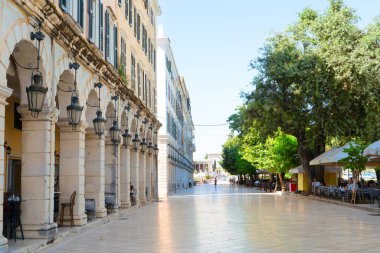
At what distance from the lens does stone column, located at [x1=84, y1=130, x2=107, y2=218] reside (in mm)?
17828

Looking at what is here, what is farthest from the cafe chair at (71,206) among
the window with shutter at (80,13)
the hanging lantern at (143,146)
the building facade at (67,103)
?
the hanging lantern at (143,146)

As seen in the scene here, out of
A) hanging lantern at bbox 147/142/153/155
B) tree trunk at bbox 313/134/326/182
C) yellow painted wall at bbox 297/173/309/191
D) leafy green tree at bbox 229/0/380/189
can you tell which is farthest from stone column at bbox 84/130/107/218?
yellow painted wall at bbox 297/173/309/191

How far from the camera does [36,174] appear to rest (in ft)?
39.9

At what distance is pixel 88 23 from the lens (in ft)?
54.8

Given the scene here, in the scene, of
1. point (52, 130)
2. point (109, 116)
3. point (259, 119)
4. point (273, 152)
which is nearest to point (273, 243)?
point (52, 130)

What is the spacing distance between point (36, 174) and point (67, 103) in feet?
11.8

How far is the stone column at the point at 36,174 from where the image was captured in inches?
474

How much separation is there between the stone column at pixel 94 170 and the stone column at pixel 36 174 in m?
5.45

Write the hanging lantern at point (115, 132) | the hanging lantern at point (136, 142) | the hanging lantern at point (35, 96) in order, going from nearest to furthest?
the hanging lantern at point (35, 96), the hanging lantern at point (115, 132), the hanging lantern at point (136, 142)

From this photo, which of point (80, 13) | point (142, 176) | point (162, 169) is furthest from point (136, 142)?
point (162, 169)

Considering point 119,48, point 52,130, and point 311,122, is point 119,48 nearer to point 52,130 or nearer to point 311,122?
point 52,130

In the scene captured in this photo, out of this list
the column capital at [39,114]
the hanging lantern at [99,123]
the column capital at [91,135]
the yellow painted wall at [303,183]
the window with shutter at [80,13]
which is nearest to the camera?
the column capital at [39,114]

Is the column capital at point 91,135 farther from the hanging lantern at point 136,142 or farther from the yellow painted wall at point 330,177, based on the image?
the yellow painted wall at point 330,177

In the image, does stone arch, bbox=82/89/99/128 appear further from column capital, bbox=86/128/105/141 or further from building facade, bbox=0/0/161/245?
column capital, bbox=86/128/105/141
